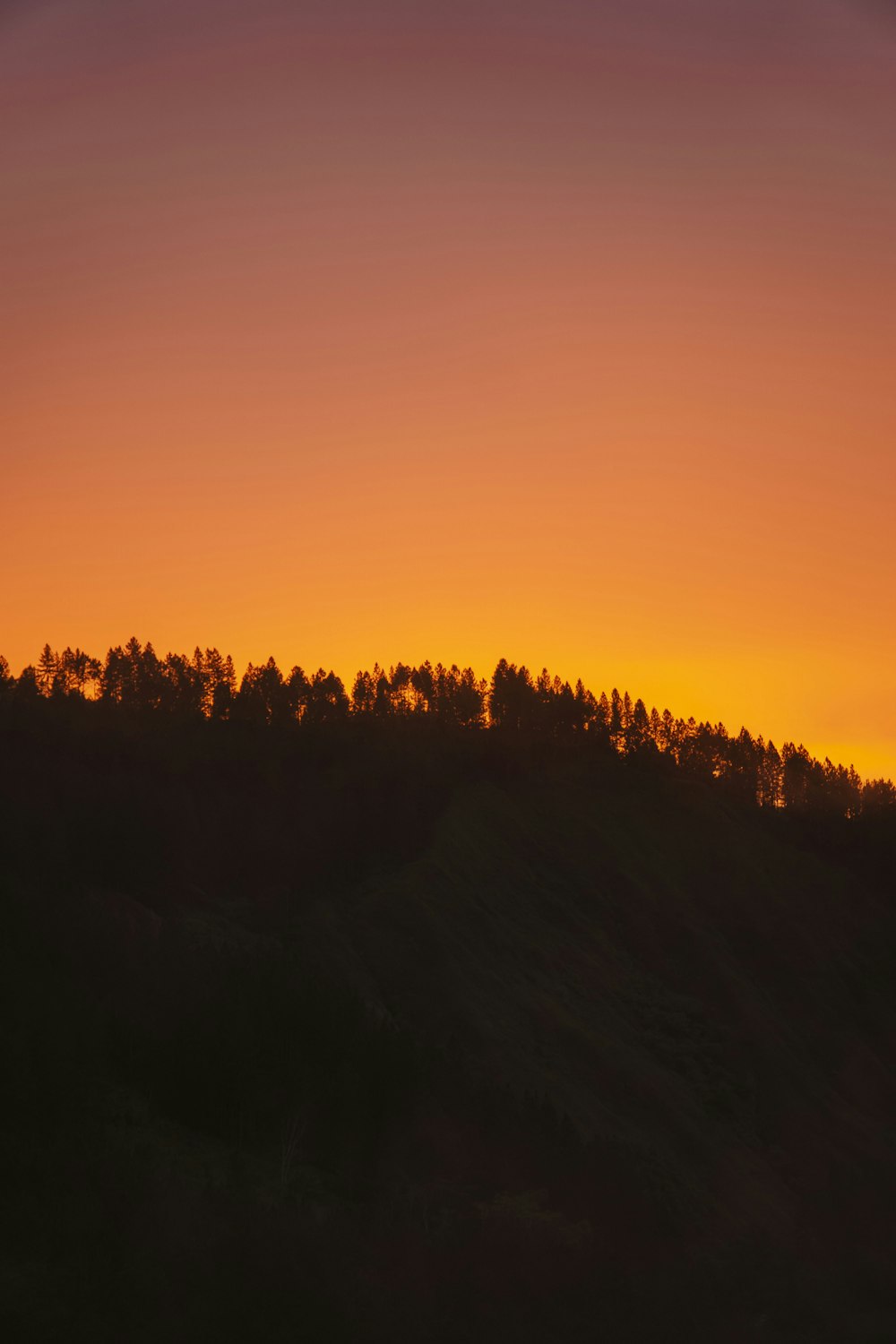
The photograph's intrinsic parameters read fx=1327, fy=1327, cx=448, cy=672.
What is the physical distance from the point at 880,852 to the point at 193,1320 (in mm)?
103552

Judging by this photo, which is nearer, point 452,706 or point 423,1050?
point 423,1050

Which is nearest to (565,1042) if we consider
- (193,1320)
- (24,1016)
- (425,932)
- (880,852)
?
(425,932)

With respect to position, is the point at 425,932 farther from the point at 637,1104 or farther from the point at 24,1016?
the point at 24,1016

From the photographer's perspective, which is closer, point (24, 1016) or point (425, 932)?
point (24, 1016)

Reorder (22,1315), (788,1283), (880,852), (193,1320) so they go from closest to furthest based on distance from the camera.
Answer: (22,1315)
(193,1320)
(788,1283)
(880,852)

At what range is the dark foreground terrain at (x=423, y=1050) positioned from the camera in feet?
86.9

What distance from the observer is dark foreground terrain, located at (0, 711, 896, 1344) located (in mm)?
26500

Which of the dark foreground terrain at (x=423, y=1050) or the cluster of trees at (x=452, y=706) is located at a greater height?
the cluster of trees at (x=452, y=706)

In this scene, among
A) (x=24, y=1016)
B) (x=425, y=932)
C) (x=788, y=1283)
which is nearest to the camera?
(x=24, y=1016)

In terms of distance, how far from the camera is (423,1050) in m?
45.2

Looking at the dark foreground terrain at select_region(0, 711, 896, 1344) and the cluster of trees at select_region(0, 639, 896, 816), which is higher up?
the cluster of trees at select_region(0, 639, 896, 816)

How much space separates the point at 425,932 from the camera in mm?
60562

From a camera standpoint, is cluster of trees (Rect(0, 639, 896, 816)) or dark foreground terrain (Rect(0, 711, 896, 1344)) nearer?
dark foreground terrain (Rect(0, 711, 896, 1344))

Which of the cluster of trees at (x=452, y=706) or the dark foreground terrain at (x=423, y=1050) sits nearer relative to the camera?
the dark foreground terrain at (x=423, y=1050)
